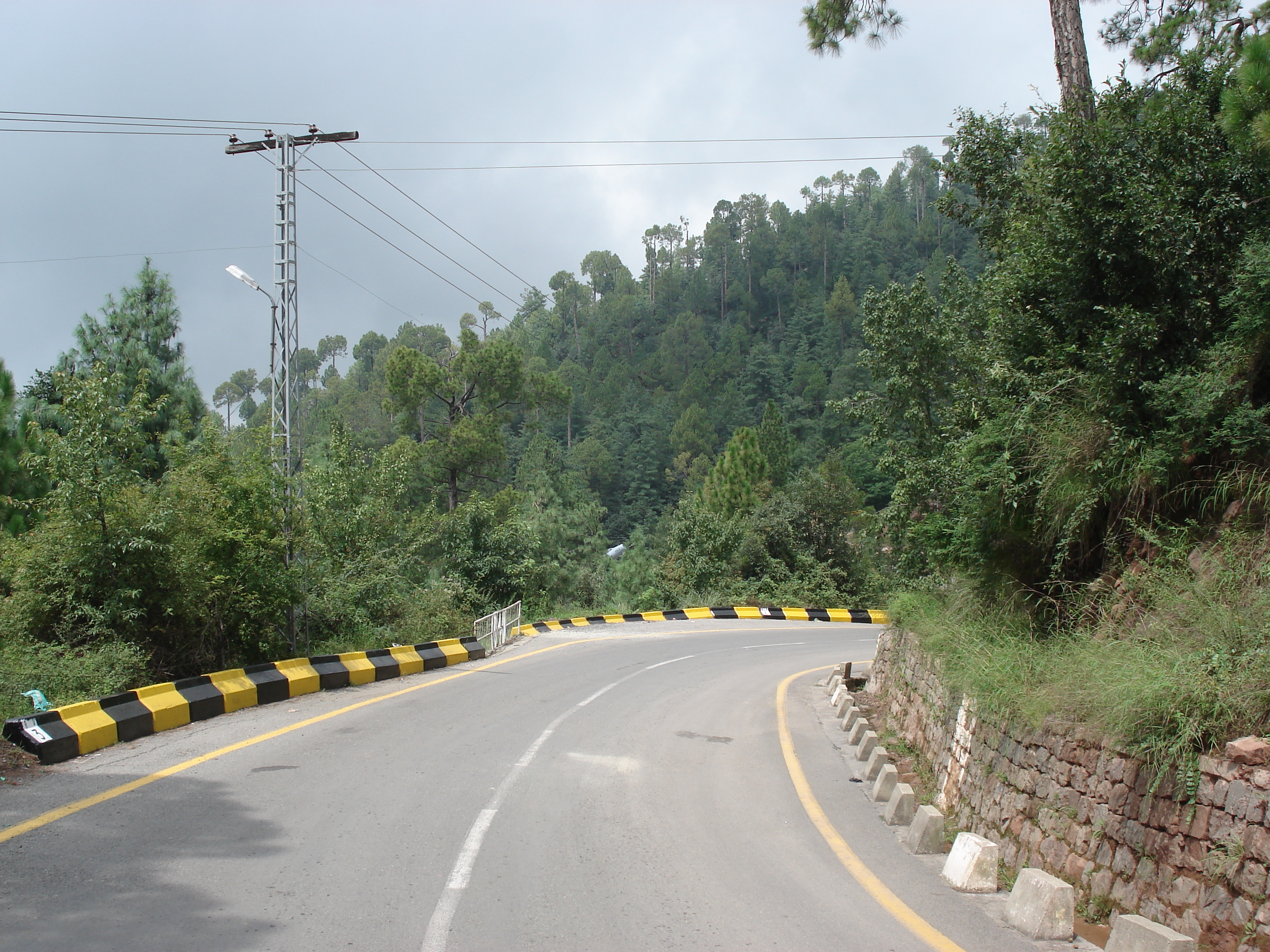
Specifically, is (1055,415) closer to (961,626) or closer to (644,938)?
(961,626)

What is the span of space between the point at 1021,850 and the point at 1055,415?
15.3ft

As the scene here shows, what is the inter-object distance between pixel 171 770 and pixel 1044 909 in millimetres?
7541

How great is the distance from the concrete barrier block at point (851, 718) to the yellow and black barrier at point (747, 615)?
639 inches

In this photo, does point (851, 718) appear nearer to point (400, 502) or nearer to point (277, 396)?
point (277, 396)

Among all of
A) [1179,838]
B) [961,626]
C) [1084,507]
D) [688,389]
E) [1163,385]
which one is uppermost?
[688,389]

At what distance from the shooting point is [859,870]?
21.5 ft

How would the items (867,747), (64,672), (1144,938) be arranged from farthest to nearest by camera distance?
(867,747) < (64,672) < (1144,938)

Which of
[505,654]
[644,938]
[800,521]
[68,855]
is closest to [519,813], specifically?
→ [644,938]

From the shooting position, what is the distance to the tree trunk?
473 inches

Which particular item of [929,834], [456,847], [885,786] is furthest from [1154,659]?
[456,847]

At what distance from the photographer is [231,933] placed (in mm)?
4805

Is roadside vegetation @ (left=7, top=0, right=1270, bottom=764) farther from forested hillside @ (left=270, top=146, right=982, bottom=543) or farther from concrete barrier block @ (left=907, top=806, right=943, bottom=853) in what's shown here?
forested hillside @ (left=270, top=146, right=982, bottom=543)

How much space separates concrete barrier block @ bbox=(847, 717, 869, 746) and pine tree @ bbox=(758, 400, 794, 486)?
5371 centimetres

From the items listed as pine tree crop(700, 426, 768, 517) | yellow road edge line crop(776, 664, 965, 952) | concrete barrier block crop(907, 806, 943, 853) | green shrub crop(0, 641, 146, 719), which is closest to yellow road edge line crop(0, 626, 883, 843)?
green shrub crop(0, 641, 146, 719)
